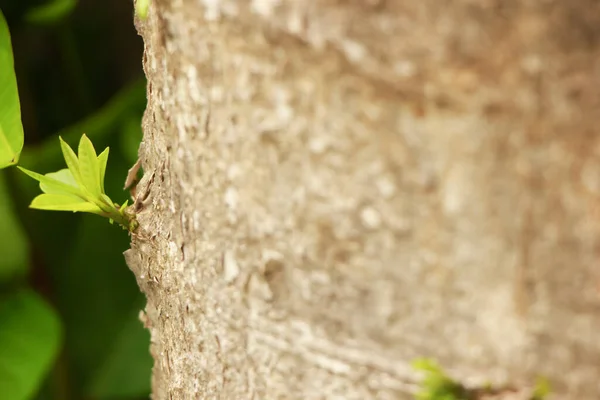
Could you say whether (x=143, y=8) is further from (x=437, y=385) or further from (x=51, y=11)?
(x=51, y=11)

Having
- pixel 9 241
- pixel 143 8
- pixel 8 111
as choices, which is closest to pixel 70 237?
pixel 9 241

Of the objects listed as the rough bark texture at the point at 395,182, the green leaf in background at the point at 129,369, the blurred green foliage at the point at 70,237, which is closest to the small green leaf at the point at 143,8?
the rough bark texture at the point at 395,182

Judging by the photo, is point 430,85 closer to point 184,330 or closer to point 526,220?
point 526,220

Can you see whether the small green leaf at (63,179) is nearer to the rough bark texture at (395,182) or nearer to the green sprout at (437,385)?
the rough bark texture at (395,182)

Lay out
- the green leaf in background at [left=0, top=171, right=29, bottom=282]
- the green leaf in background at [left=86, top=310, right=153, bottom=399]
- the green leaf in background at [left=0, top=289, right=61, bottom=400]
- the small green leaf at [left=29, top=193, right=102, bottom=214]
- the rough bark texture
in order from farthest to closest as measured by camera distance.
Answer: the green leaf in background at [left=86, top=310, right=153, bottom=399] → the green leaf in background at [left=0, top=171, right=29, bottom=282] → the green leaf in background at [left=0, top=289, right=61, bottom=400] → the small green leaf at [left=29, top=193, right=102, bottom=214] → the rough bark texture

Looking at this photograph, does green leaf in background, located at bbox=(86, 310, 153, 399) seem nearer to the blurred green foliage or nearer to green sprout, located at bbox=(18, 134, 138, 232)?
the blurred green foliage

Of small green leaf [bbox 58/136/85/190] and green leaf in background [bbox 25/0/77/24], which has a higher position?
green leaf in background [bbox 25/0/77/24]

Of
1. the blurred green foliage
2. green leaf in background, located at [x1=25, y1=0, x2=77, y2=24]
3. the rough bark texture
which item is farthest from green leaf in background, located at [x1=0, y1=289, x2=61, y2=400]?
the rough bark texture
